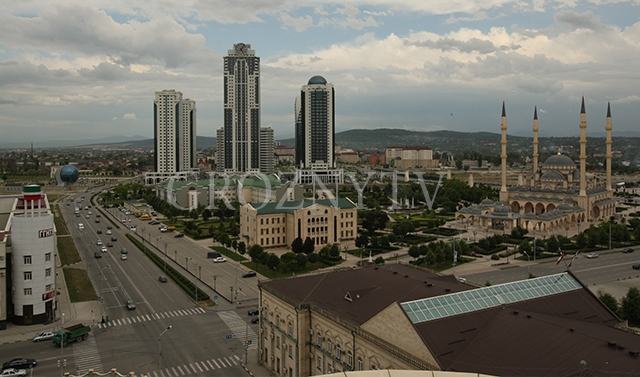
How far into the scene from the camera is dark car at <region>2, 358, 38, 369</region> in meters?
33.0

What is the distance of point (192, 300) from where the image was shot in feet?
160

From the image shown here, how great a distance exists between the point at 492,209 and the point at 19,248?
74.2 metres

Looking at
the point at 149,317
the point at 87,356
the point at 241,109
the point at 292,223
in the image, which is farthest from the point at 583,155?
the point at 241,109

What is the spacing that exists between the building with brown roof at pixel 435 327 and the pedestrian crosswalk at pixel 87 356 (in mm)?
10435

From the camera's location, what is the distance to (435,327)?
77.6ft

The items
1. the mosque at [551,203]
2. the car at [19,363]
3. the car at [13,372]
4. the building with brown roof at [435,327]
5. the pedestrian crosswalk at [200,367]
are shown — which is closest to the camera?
the building with brown roof at [435,327]

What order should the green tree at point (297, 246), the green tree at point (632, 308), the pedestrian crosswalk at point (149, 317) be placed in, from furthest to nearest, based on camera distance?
1. the green tree at point (297, 246)
2. the pedestrian crosswalk at point (149, 317)
3. the green tree at point (632, 308)

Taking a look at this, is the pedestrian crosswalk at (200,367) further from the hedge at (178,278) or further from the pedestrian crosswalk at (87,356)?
the hedge at (178,278)

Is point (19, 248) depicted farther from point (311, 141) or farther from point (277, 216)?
point (311, 141)

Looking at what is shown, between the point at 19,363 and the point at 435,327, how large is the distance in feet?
84.1

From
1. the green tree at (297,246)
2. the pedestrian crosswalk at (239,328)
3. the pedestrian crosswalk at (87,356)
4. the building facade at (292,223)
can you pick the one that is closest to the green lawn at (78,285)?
the pedestrian crosswalk at (87,356)

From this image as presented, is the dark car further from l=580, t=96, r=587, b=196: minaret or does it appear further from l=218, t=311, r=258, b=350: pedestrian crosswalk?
A: l=580, t=96, r=587, b=196: minaret

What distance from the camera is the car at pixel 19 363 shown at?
108 feet

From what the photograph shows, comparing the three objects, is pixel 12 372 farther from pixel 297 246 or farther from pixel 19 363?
pixel 297 246
